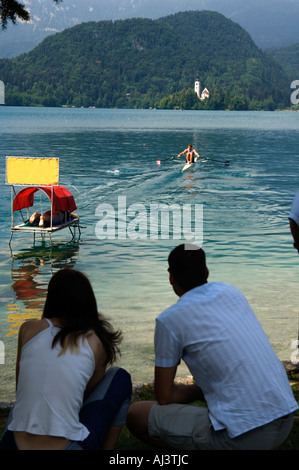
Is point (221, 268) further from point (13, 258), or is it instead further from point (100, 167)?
point (100, 167)

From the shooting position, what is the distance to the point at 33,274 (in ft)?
51.1

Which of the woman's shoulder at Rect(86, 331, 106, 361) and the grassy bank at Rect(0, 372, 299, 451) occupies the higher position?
the woman's shoulder at Rect(86, 331, 106, 361)

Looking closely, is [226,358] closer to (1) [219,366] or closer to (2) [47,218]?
(1) [219,366]

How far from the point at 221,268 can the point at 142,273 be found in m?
1.96

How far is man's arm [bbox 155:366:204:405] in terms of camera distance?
12.9 feet

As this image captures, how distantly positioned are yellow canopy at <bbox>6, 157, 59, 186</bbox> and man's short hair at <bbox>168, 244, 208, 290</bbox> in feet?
44.2

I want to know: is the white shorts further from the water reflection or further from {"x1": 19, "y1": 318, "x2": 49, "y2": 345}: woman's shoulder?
the water reflection

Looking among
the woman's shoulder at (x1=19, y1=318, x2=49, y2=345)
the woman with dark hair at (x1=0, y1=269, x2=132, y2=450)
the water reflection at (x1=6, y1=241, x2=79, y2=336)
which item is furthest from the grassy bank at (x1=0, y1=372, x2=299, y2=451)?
the water reflection at (x1=6, y1=241, x2=79, y2=336)

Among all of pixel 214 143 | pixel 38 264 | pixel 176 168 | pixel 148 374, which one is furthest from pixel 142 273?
pixel 214 143

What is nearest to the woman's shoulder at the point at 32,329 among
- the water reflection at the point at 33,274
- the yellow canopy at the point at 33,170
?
the water reflection at the point at 33,274

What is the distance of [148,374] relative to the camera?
8.39m

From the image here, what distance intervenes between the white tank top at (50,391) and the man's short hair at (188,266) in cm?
80

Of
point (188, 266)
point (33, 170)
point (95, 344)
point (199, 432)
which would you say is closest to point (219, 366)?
point (199, 432)

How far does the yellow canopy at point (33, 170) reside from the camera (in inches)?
674
